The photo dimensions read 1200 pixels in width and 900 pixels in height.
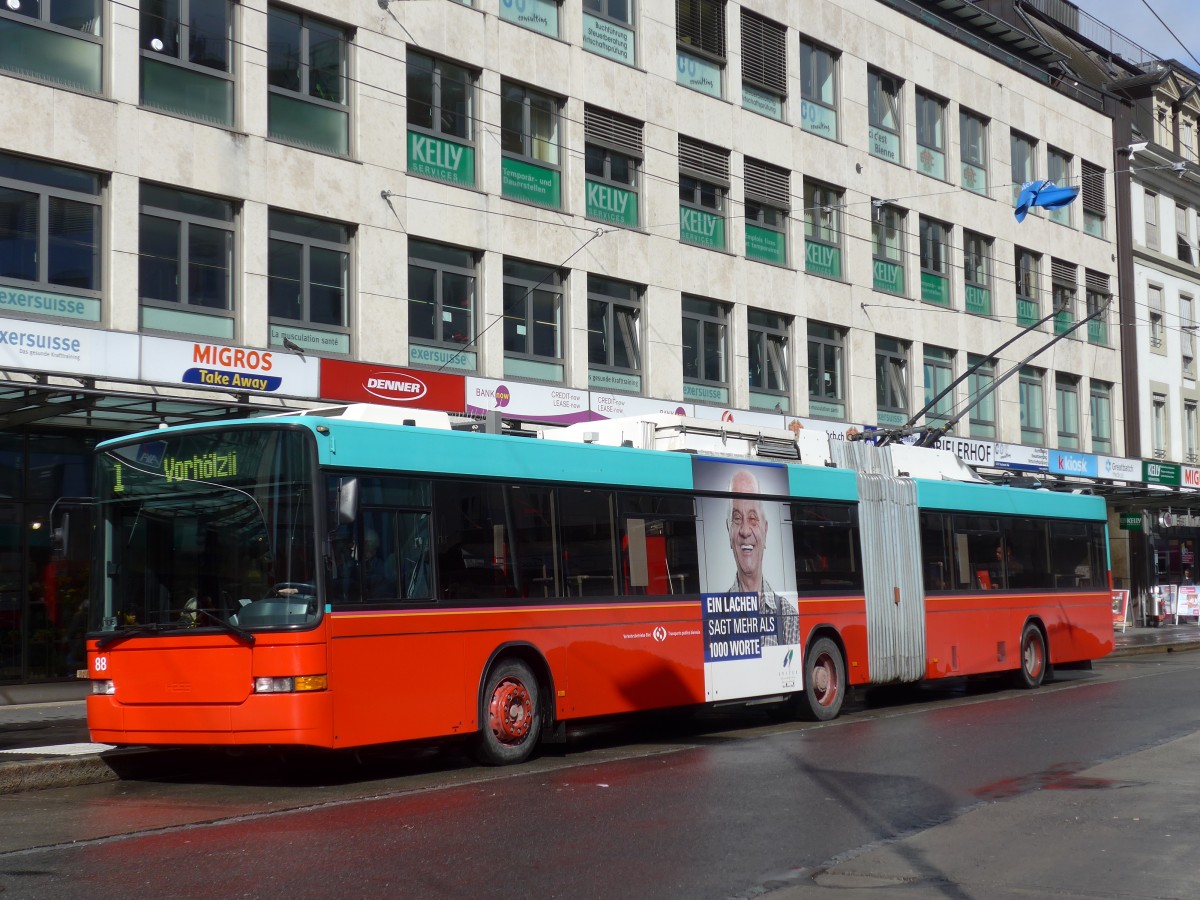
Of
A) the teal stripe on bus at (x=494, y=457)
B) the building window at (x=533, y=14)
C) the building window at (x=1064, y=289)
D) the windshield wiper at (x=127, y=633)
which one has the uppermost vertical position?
the building window at (x=533, y=14)

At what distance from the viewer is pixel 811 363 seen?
107 ft

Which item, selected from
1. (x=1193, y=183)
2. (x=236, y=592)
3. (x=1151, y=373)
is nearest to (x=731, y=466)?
(x=236, y=592)

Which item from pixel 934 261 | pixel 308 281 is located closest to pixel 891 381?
pixel 934 261

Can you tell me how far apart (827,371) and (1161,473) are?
15505 millimetres

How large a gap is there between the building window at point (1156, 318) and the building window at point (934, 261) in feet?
38.8

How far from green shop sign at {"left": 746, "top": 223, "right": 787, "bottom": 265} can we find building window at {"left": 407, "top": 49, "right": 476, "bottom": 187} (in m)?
7.64

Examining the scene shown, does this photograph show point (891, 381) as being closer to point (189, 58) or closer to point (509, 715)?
point (189, 58)

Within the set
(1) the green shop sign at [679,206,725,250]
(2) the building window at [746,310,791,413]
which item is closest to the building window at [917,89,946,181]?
(2) the building window at [746,310,791,413]

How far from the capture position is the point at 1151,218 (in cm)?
4688

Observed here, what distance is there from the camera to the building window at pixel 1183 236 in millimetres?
48375

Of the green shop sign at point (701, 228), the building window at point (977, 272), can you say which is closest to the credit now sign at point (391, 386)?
the green shop sign at point (701, 228)

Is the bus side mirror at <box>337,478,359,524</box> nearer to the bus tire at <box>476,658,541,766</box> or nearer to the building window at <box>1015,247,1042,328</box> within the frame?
the bus tire at <box>476,658,541,766</box>

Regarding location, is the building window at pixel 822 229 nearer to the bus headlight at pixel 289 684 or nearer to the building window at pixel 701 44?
the building window at pixel 701 44

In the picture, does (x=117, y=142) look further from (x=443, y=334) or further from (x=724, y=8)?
(x=724, y=8)
